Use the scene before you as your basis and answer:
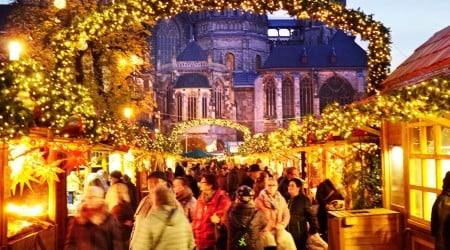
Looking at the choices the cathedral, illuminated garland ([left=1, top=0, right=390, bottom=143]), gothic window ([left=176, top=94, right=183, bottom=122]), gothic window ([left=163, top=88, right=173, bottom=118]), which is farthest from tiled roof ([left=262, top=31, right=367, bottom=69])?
illuminated garland ([left=1, top=0, right=390, bottom=143])

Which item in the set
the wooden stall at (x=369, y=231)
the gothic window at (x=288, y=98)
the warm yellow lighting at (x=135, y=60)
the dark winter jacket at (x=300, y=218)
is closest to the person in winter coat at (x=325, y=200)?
the dark winter jacket at (x=300, y=218)

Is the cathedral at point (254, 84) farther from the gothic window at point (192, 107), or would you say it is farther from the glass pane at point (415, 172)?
the glass pane at point (415, 172)

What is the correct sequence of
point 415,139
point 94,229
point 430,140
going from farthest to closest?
point 415,139 < point 430,140 < point 94,229

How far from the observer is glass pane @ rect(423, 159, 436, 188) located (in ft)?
23.3

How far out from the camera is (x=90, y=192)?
5785mm

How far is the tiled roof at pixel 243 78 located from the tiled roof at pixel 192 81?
5.70 meters

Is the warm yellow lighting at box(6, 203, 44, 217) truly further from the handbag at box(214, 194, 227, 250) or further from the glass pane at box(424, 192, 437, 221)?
the glass pane at box(424, 192, 437, 221)

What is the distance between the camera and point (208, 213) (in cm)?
749

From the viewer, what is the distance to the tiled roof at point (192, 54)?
66.4 meters

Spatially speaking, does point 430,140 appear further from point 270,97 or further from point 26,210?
point 270,97

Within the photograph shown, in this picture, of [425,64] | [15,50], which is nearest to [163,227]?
[15,50]

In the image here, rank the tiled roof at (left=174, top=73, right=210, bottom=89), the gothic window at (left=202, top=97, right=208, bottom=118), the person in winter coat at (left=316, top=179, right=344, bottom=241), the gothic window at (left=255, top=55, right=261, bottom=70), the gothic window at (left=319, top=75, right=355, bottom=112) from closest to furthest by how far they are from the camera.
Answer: the person in winter coat at (left=316, top=179, right=344, bottom=241) < the gothic window at (left=202, top=97, right=208, bottom=118) < the tiled roof at (left=174, top=73, right=210, bottom=89) < the gothic window at (left=319, top=75, right=355, bottom=112) < the gothic window at (left=255, top=55, right=261, bottom=70)

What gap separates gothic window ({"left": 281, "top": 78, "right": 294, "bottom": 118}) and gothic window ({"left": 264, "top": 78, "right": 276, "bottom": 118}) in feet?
3.86

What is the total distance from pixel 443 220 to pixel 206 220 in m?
3.11
